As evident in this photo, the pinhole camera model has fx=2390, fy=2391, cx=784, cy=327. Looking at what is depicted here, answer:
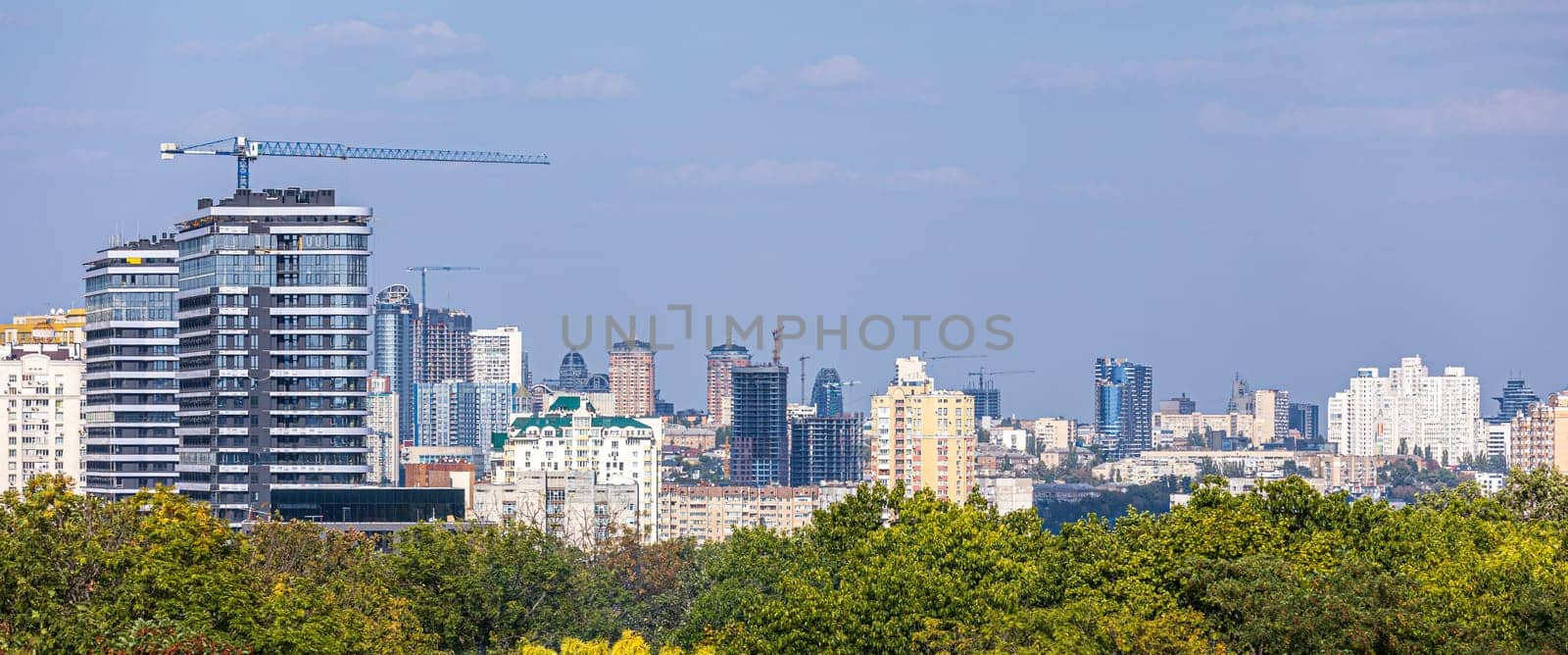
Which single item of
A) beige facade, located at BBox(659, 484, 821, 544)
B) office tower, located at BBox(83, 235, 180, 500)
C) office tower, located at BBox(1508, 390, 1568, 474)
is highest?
office tower, located at BBox(83, 235, 180, 500)

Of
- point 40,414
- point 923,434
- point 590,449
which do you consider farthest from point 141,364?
point 923,434

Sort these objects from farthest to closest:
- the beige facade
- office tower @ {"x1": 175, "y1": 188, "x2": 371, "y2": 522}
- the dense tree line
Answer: the beige facade < office tower @ {"x1": 175, "y1": 188, "x2": 371, "y2": 522} < the dense tree line

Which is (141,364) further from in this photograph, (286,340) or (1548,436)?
(1548,436)

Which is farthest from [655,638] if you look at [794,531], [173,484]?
[173,484]

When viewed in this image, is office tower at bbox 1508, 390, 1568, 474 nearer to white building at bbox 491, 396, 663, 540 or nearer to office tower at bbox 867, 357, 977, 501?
office tower at bbox 867, 357, 977, 501

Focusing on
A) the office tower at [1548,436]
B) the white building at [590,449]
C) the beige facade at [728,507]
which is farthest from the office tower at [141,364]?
the office tower at [1548,436]

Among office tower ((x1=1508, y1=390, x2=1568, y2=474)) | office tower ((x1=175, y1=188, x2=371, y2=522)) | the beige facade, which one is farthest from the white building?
office tower ((x1=1508, y1=390, x2=1568, y2=474))

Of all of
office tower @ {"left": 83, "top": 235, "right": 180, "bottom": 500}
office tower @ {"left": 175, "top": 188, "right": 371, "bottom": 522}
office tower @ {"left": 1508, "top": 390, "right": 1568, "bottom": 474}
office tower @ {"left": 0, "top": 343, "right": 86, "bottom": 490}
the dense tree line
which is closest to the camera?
the dense tree line
